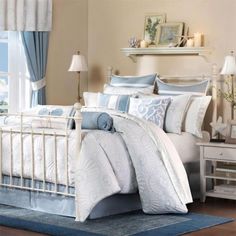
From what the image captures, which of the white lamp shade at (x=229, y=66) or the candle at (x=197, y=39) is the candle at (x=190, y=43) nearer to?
the candle at (x=197, y=39)

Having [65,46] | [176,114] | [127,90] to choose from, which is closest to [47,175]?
[176,114]

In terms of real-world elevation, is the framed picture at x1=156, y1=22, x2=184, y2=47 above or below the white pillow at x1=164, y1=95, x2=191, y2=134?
above

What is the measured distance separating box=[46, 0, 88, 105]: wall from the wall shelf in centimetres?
60

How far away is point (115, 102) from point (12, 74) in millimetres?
1187

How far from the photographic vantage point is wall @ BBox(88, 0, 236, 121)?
21.2 ft

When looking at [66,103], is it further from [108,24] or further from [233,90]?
[233,90]

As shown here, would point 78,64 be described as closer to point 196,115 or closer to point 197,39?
point 197,39

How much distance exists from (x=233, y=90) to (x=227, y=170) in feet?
3.19

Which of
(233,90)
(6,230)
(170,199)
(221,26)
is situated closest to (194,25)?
(221,26)

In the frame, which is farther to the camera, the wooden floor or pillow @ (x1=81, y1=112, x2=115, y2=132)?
pillow @ (x1=81, y1=112, x2=115, y2=132)

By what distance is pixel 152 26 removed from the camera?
693 cm

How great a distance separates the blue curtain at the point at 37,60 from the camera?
22.2 ft

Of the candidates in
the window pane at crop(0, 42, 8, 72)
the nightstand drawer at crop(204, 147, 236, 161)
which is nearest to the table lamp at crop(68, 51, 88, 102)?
the window pane at crop(0, 42, 8, 72)

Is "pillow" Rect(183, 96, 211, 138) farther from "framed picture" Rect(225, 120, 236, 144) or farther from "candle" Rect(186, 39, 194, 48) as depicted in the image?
"candle" Rect(186, 39, 194, 48)
